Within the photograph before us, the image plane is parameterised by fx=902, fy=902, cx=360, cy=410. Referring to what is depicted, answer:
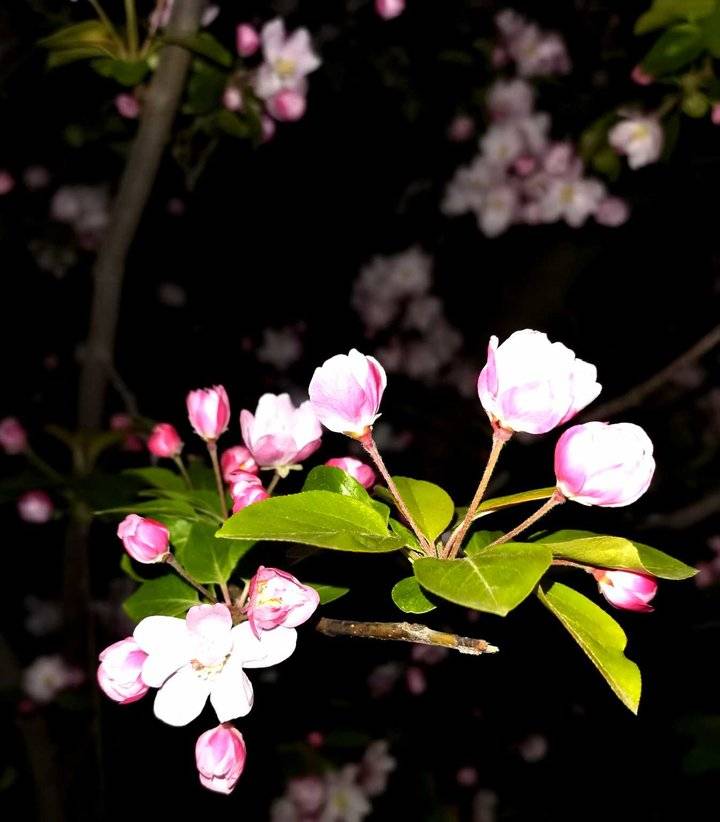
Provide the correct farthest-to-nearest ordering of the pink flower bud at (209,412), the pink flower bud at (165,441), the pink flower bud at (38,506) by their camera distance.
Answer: the pink flower bud at (38,506)
the pink flower bud at (165,441)
the pink flower bud at (209,412)

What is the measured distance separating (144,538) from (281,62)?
4.60 ft

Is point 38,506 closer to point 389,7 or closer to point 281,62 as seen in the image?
point 281,62

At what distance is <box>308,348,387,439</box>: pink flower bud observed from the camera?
64cm

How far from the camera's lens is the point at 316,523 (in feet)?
1.78

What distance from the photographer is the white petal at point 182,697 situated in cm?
64

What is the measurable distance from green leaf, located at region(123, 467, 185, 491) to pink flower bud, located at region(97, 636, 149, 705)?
0.95 ft

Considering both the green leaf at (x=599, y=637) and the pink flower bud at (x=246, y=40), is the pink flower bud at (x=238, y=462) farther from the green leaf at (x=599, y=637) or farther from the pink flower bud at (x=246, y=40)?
the pink flower bud at (x=246, y=40)

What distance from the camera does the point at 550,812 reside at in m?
2.71

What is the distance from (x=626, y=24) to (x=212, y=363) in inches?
63.3

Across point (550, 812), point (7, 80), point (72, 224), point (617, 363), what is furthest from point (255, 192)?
point (550, 812)

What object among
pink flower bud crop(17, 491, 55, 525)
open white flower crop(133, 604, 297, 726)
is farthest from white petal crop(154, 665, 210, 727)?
pink flower bud crop(17, 491, 55, 525)

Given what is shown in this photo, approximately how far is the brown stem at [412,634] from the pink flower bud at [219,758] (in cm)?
11

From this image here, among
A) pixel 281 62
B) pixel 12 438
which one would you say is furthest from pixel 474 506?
pixel 281 62

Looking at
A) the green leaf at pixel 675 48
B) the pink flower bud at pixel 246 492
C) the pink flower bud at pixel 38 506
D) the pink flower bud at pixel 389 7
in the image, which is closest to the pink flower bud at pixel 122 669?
the pink flower bud at pixel 246 492
